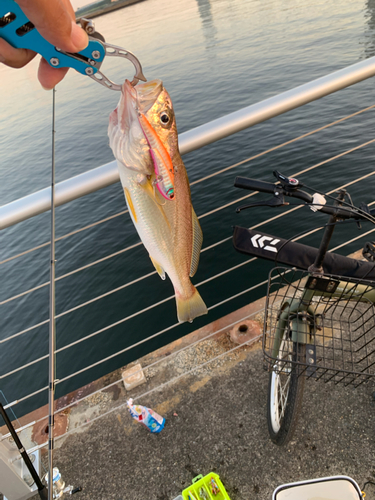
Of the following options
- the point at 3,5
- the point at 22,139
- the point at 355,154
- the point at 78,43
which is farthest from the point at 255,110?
the point at 22,139

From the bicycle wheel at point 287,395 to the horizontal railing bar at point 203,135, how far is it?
4.15 feet

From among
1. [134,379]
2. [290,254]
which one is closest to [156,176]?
[290,254]

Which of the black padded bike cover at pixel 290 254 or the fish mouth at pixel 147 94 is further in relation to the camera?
the black padded bike cover at pixel 290 254

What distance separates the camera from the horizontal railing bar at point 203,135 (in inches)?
63.2

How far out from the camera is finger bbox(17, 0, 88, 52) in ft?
2.45

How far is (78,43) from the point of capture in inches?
36.4

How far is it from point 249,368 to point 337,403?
679 mm

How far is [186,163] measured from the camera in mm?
12258

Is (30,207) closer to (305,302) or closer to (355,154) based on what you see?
(305,302)

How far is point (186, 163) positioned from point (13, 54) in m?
11.6

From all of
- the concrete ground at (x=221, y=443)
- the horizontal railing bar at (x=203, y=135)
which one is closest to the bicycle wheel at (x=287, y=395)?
the concrete ground at (x=221, y=443)

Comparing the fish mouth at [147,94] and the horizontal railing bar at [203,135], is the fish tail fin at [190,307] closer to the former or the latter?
the horizontal railing bar at [203,135]

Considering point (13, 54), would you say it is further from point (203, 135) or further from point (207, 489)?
point (207, 489)

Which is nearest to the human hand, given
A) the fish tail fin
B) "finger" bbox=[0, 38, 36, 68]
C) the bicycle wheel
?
"finger" bbox=[0, 38, 36, 68]
